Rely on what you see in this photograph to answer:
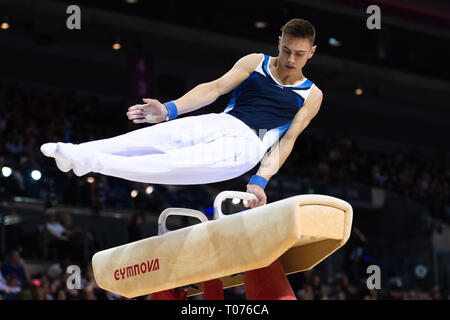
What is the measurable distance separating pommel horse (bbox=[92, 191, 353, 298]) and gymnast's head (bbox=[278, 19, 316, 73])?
927 millimetres

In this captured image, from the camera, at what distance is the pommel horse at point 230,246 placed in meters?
4.05

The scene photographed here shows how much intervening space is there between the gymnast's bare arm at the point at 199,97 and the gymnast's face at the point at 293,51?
0.87 feet

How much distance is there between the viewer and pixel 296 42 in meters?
4.84

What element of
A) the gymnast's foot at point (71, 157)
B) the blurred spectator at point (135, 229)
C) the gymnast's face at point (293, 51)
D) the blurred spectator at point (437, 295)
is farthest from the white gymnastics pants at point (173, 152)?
the blurred spectator at point (437, 295)

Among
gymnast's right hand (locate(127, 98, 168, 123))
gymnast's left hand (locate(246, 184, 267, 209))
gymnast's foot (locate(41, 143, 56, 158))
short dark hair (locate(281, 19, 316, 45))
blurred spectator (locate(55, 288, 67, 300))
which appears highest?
short dark hair (locate(281, 19, 316, 45))

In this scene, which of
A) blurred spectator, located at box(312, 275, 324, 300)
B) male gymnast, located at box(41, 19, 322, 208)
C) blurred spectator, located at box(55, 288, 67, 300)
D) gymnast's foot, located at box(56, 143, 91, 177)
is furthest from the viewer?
blurred spectator, located at box(312, 275, 324, 300)

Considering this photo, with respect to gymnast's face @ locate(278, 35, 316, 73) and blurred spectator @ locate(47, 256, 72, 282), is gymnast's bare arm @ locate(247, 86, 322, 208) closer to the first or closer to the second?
gymnast's face @ locate(278, 35, 316, 73)

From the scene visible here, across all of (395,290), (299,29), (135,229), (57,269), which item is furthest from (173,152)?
(395,290)

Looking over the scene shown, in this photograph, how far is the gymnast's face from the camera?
4.85 m

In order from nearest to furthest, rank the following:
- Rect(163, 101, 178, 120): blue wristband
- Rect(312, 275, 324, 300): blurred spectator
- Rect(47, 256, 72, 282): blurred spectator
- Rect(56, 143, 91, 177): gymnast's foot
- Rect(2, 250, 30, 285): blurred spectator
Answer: Rect(56, 143, 91, 177): gymnast's foot, Rect(163, 101, 178, 120): blue wristband, Rect(2, 250, 30, 285): blurred spectator, Rect(47, 256, 72, 282): blurred spectator, Rect(312, 275, 324, 300): blurred spectator

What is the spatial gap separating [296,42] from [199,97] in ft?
2.38

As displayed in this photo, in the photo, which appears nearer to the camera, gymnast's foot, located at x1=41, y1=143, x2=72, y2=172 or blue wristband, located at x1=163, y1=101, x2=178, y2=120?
gymnast's foot, located at x1=41, y1=143, x2=72, y2=172

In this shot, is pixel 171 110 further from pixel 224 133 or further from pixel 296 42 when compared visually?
pixel 296 42

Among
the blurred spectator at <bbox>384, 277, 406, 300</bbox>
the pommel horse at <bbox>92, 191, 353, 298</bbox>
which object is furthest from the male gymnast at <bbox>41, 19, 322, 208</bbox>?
the blurred spectator at <bbox>384, 277, 406, 300</bbox>
